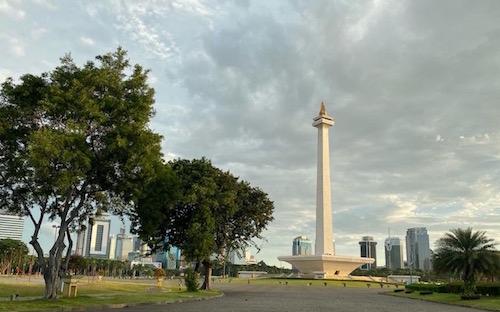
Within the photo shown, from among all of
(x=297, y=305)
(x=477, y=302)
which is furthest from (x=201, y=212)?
(x=477, y=302)

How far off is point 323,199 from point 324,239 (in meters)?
8.23

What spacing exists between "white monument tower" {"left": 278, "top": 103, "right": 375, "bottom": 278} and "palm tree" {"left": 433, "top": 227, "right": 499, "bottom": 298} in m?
51.2

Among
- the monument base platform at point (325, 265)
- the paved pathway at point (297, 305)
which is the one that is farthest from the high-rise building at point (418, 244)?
the paved pathway at point (297, 305)

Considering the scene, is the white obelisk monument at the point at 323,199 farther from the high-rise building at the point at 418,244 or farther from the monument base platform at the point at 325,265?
the high-rise building at the point at 418,244

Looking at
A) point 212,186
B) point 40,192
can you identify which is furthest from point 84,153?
point 212,186

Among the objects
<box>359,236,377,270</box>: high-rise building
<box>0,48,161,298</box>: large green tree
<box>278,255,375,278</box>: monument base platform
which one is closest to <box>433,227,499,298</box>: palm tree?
<box>0,48,161,298</box>: large green tree

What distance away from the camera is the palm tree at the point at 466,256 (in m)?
41.9

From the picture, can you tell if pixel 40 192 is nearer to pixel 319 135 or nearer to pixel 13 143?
pixel 13 143

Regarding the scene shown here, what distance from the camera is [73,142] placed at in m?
26.4

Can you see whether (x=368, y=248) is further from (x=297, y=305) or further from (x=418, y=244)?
(x=297, y=305)

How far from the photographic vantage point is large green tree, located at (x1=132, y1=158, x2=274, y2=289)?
35812 mm

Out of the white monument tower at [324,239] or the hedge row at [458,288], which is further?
the white monument tower at [324,239]

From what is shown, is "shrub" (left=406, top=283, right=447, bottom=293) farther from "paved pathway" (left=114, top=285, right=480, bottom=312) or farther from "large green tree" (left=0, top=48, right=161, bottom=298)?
"large green tree" (left=0, top=48, right=161, bottom=298)

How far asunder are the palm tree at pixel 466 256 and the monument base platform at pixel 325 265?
168 feet
